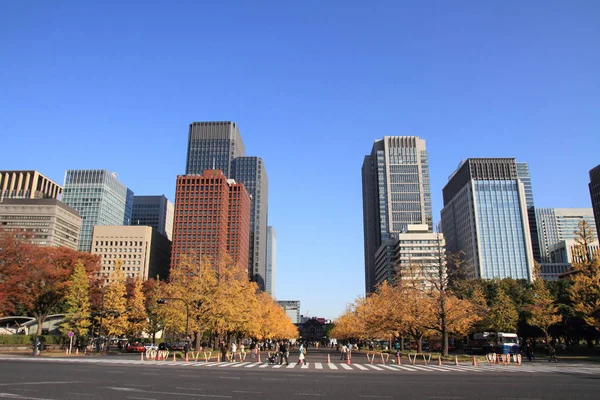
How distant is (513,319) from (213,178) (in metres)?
127

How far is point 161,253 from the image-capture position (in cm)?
19525

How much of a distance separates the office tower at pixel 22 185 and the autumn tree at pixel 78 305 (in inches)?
5816

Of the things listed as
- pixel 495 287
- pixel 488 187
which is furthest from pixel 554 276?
pixel 495 287

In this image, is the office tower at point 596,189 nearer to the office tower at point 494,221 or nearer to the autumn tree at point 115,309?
the office tower at point 494,221

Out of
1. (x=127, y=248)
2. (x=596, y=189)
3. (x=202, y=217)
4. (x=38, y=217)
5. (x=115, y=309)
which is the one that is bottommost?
(x=115, y=309)

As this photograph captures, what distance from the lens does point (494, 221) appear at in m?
160

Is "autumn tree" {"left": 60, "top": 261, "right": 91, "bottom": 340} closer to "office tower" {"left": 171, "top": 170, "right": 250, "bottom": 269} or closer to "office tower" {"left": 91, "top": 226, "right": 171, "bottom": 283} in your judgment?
"office tower" {"left": 171, "top": 170, "right": 250, "bottom": 269}

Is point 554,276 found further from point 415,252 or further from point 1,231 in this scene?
point 1,231

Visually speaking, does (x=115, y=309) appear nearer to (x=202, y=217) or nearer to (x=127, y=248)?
(x=202, y=217)

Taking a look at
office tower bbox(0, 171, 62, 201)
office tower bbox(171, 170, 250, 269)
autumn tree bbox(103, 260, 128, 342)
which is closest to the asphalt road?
autumn tree bbox(103, 260, 128, 342)

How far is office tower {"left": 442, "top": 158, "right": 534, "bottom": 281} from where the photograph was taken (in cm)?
15500

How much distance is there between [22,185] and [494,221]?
193 m

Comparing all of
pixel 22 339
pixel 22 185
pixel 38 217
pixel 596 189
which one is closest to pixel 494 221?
pixel 596 189

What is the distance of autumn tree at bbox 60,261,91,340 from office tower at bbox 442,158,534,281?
4988 inches
